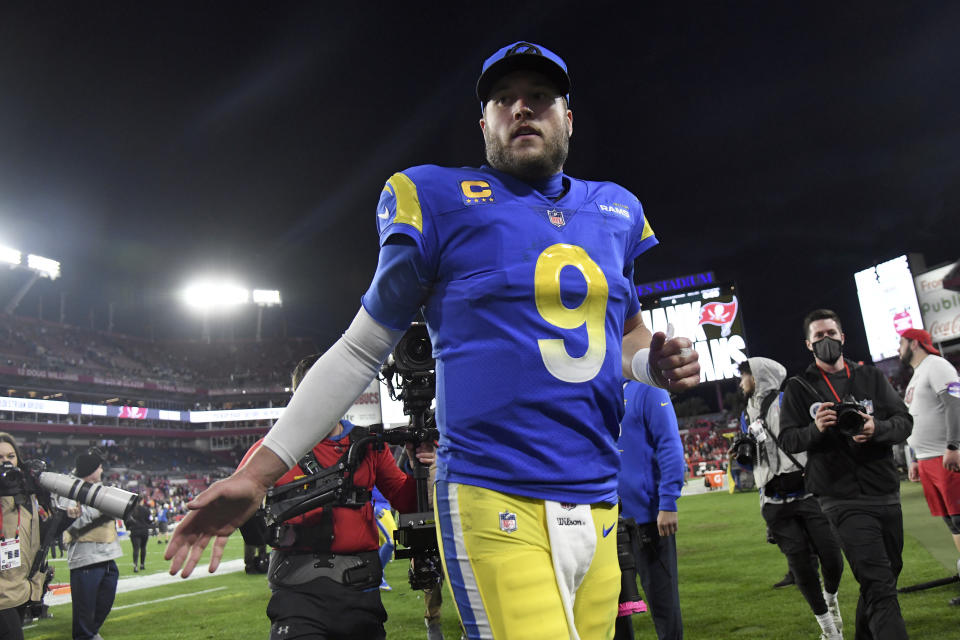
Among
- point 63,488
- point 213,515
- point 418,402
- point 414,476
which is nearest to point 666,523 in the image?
point 414,476

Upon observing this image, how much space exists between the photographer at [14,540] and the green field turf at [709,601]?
9.60 ft

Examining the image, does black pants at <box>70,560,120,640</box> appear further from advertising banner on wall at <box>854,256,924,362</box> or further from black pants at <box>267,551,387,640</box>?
advertising banner on wall at <box>854,256,924,362</box>

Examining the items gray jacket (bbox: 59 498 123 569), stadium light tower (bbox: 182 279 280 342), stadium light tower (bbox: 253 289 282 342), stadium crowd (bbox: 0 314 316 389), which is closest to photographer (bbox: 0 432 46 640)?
gray jacket (bbox: 59 498 123 569)

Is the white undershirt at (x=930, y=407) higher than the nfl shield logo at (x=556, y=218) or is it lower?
lower

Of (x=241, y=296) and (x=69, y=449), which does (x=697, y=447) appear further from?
(x=241, y=296)

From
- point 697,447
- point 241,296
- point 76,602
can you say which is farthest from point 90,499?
point 241,296

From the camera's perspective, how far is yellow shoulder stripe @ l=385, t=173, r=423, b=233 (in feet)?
5.90

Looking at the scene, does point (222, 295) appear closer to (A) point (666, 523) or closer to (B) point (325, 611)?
(A) point (666, 523)

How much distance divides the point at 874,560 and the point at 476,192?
3776mm

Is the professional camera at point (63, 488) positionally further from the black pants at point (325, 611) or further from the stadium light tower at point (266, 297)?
the stadium light tower at point (266, 297)

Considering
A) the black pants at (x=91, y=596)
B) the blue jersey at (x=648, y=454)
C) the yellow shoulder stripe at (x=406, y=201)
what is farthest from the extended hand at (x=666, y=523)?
the black pants at (x=91, y=596)

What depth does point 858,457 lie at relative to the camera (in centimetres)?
429

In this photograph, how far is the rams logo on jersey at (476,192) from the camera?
188 cm

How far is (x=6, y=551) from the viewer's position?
5.59 meters
